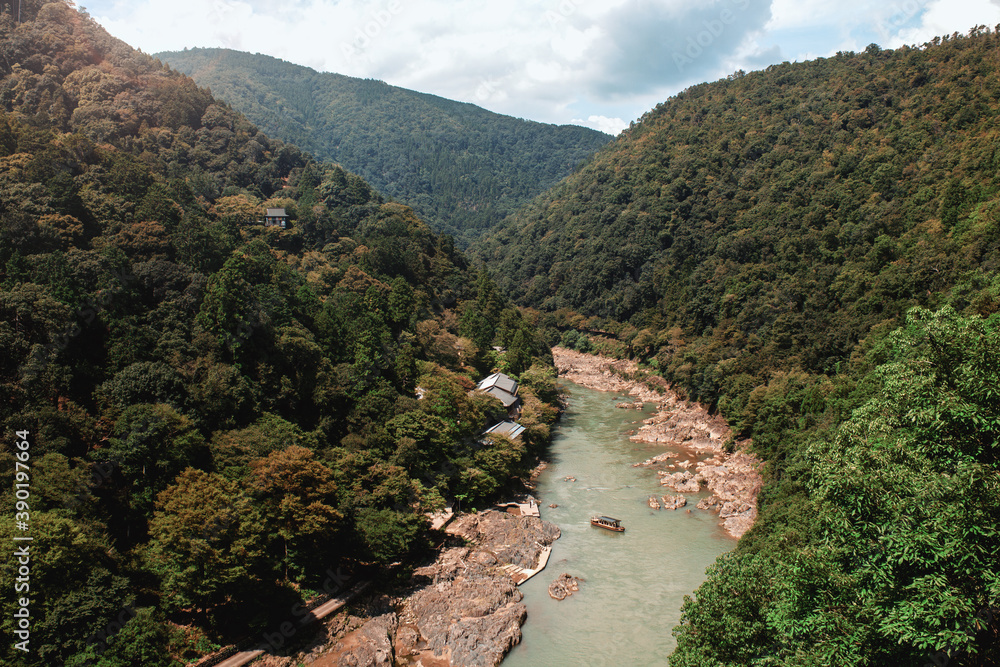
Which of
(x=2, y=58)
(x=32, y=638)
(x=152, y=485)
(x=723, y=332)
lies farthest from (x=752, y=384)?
(x=2, y=58)

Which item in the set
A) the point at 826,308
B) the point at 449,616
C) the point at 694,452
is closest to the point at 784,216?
the point at 826,308

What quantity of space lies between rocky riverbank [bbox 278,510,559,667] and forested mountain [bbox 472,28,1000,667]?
372 inches

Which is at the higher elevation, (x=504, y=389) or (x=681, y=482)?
(x=504, y=389)

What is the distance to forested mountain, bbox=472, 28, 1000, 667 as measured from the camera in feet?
32.1

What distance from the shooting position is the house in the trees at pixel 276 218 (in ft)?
166

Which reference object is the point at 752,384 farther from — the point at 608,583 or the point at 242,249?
the point at 242,249

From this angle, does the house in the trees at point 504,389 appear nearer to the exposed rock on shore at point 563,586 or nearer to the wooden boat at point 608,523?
the wooden boat at point 608,523

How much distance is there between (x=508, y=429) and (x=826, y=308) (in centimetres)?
2705

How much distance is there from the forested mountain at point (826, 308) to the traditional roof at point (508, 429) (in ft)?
49.0

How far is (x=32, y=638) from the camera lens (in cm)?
1555

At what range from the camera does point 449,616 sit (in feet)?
75.2

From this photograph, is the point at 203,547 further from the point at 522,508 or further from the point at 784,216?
the point at 784,216

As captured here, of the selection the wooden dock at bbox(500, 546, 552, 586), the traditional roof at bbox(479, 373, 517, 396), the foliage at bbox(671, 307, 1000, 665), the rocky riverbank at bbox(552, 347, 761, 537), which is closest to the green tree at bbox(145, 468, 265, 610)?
the wooden dock at bbox(500, 546, 552, 586)

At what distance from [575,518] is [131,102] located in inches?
2140
